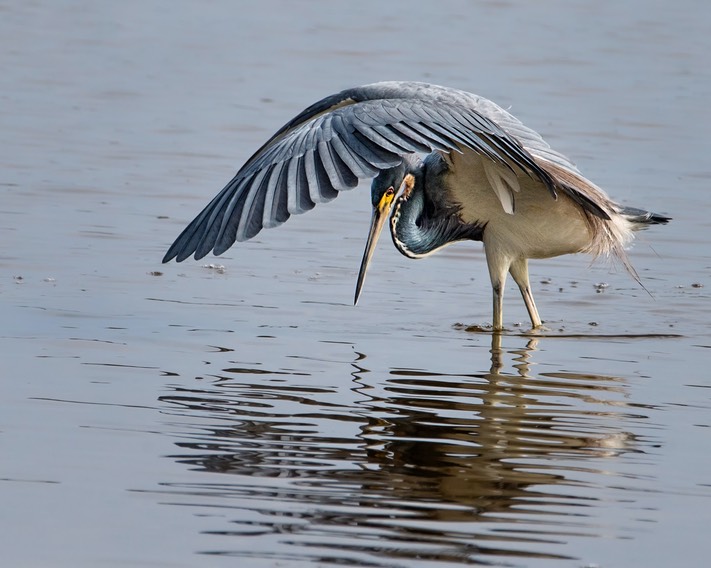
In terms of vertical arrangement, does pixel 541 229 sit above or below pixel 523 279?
above

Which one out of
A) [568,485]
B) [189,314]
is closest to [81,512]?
[568,485]

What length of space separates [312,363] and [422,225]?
5.73ft

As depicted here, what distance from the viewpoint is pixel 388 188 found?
26.7ft

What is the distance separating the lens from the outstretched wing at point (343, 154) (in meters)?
5.80

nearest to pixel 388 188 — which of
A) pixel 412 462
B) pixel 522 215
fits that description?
pixel 522 215

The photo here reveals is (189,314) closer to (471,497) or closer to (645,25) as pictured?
(471,497)

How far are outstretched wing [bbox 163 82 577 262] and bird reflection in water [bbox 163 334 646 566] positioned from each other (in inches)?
29.2

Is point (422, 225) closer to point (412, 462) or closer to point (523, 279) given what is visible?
point (523, 279)

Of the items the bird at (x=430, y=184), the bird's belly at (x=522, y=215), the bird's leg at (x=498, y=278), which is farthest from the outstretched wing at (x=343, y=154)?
the bird's leg at (x=498, y=278)

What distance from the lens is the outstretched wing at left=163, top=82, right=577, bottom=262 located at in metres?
5.80

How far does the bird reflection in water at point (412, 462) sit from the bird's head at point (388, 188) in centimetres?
148

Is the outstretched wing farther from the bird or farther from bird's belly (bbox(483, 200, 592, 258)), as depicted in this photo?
bird's belly (bbox(483, 200, 592, 258))

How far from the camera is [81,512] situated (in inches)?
175

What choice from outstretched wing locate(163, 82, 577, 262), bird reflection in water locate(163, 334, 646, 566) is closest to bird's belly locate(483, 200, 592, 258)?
outstretched wing locate(163, 82, 577, 262)
